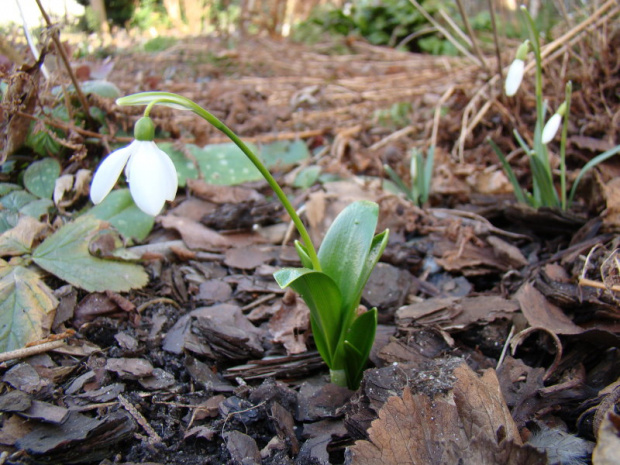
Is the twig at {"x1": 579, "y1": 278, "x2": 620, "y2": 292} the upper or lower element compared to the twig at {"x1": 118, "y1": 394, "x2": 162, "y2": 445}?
upper

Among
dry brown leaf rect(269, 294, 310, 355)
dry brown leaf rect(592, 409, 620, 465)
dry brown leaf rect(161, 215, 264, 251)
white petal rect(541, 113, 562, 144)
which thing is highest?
white petal rect(541, 113, 562, 144)

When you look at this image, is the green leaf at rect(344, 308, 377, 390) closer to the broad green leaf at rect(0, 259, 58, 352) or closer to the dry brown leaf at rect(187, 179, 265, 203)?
the broad green leaf at rect(0, 259, 58, 352)

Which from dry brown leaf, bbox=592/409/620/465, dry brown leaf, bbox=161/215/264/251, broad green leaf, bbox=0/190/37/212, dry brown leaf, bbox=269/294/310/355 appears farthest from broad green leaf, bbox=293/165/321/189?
dry brown leaf, bbox=592/409/620/465

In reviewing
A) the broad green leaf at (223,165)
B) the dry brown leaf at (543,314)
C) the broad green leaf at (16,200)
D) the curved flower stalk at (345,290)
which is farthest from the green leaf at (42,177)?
the dry brown leaf at (543,314)

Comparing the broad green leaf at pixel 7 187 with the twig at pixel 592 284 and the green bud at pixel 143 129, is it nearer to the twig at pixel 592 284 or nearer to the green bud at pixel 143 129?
the green bud at pixel 143 129

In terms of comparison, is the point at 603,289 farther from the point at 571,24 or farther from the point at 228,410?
the point at 571,24

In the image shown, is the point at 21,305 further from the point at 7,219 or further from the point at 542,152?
the point at 542,152

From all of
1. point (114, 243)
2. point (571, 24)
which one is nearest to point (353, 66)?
point (571, 24)

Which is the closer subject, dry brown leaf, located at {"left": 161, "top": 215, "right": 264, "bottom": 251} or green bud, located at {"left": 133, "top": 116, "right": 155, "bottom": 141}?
green bud, located at {"left": 133, "top": 116, "right": 155, "bottom": 141}

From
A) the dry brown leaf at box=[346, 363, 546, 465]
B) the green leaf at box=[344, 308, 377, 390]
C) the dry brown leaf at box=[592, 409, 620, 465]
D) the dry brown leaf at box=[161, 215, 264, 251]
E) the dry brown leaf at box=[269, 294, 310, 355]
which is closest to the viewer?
the dry brown leaf at box=[592, 409, 620, 465]
